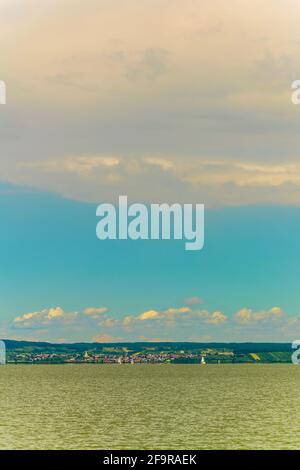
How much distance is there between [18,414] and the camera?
124m

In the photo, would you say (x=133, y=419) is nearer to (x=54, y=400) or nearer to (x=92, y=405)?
(x=92, y=405)

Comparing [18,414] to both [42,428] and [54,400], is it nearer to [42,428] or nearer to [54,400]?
[42,428]

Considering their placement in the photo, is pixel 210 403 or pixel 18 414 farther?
pixel 210 403

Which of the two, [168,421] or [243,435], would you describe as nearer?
[243,435]

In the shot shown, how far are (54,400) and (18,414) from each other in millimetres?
42312

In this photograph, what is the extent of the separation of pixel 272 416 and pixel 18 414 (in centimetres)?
4123

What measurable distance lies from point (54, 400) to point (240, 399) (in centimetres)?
4081
